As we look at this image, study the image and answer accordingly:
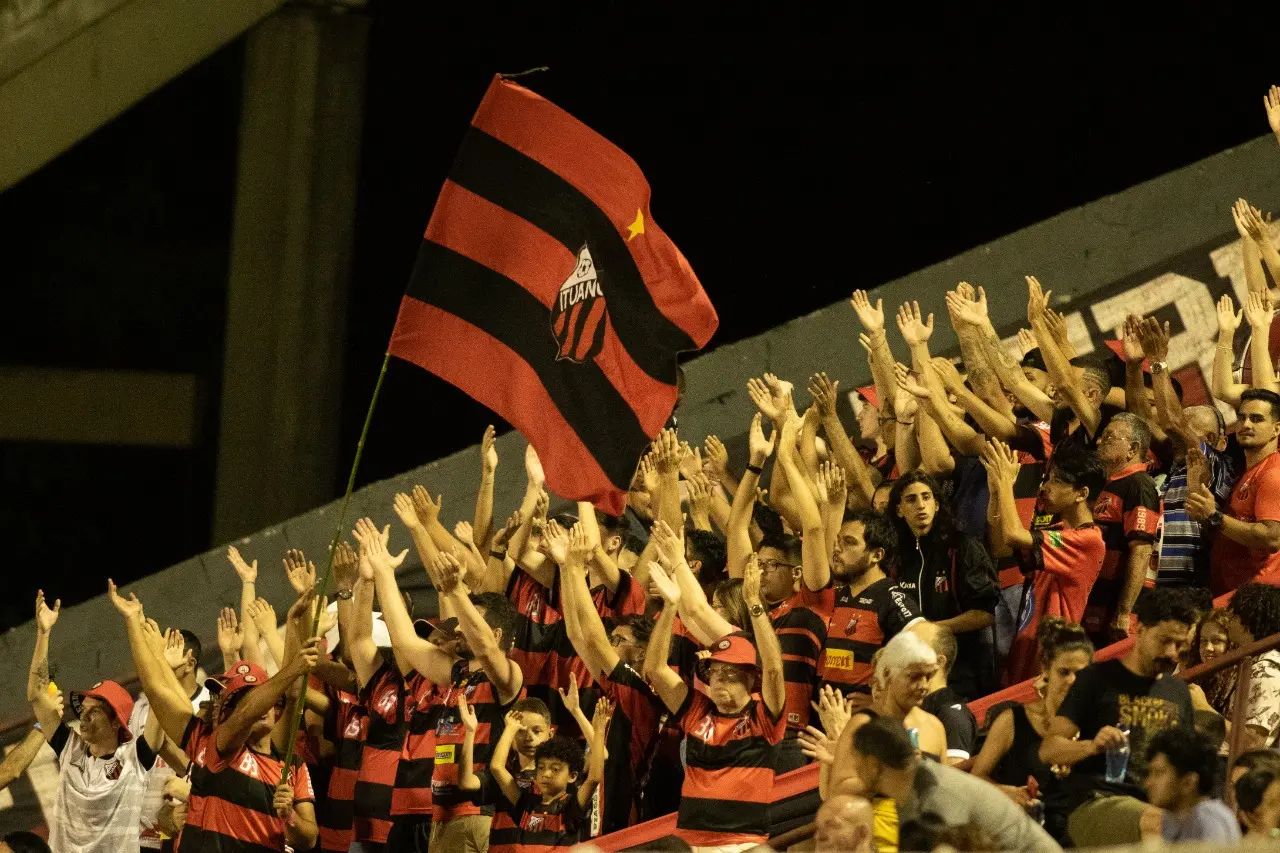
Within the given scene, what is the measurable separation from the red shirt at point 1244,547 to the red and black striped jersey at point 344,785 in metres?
3.39

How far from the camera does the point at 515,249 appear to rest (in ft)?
25.9

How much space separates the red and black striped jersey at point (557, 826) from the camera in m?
8.55

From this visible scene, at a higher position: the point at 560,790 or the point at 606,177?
the point at 606,177

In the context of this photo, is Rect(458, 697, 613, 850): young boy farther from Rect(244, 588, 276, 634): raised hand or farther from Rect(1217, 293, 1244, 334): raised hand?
Rect(1217, 293, 1244, 334): raised hand

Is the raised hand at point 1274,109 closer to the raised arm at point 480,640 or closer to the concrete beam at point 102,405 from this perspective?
the raised arm at point 480,640

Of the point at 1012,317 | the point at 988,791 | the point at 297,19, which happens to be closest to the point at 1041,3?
the point at 1012,317

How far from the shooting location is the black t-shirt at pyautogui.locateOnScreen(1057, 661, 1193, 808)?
689 centimetres

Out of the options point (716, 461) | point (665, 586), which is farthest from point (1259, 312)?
point (665, 586)

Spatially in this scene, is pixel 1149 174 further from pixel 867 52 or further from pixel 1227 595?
pixel 1227 595

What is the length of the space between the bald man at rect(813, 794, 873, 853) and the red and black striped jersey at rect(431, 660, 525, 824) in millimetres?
3037

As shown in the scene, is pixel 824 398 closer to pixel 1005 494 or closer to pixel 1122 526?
pixel 1005 494

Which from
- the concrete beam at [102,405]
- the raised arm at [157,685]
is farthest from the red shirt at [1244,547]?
the concrete beam at [102,405]

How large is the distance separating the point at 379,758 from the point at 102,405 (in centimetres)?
789

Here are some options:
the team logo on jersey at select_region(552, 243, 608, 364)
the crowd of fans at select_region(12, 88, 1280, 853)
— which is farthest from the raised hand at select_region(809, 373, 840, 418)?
the team logo on jersey at select_region(552, 243, 608, 364)
